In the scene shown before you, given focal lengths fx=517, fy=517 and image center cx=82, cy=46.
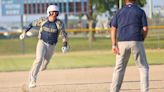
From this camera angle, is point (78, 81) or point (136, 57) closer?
point (136, 57)

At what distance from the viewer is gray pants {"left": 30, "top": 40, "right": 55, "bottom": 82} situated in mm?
11320

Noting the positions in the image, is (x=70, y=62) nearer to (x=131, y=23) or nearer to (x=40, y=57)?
(x=40, y=57)

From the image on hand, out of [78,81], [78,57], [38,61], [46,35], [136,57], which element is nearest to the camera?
[136,57]

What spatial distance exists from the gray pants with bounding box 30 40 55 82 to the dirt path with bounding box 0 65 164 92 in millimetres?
362

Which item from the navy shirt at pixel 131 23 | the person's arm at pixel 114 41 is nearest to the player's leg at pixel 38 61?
the person's arm at pixel 114 41

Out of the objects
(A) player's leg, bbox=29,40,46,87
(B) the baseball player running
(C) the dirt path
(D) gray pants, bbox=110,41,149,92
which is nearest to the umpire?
(D) gray pants, bbox=110,41,149,92

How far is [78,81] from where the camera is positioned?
13.0 meters

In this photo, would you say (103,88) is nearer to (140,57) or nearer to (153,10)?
(140,57)

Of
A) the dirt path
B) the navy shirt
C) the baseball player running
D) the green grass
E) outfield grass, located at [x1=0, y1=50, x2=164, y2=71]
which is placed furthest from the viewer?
the green grass

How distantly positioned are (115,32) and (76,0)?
88.3ft

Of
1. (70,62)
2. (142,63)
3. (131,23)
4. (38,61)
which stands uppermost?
(131,23)

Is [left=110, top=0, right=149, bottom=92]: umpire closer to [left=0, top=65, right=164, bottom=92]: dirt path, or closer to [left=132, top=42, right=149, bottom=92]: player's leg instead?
[left=132, top=42, right=149, bottom=92]: player's leg

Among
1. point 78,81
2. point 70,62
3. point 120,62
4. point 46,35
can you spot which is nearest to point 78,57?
point 70,62

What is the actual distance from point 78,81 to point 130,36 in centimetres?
432
